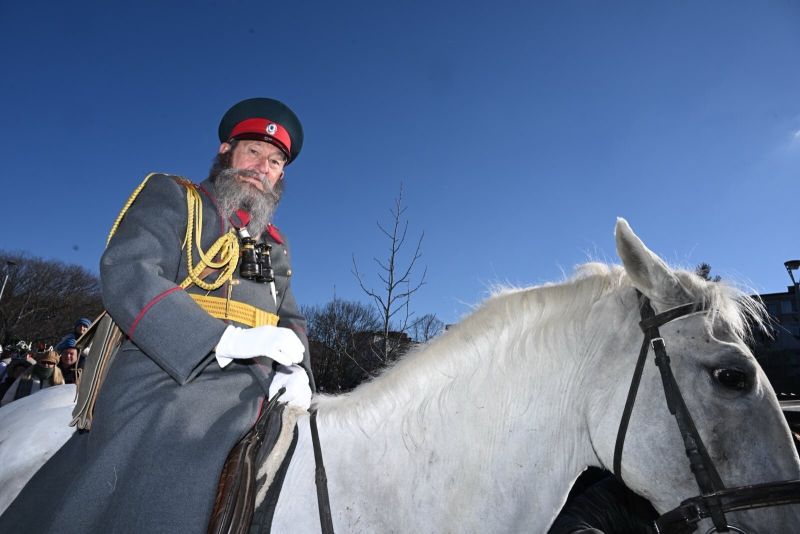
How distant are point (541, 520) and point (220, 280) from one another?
195 centimetres

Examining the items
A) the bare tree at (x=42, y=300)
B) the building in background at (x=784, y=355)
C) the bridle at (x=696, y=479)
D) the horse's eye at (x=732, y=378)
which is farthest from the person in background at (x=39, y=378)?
the bare tree at (x=42, y=300)

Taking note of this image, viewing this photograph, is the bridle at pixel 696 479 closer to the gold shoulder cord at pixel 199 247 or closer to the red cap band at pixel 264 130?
the gold shoulder cord at pixel 199 247

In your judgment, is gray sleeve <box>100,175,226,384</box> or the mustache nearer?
gray sleeve <box>100,175,226,384</box>

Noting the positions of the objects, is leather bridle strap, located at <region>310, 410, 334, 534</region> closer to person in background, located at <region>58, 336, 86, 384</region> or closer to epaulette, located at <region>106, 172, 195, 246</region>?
epaulette, located at <region>106, 172, 195, 246</region>

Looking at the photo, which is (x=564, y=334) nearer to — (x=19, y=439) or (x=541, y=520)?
(x=541, y=520)

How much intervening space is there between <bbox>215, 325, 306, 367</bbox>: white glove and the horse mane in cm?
43

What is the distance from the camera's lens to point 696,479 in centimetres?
172

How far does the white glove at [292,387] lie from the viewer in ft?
7.45

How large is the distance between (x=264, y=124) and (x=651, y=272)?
2492 mm

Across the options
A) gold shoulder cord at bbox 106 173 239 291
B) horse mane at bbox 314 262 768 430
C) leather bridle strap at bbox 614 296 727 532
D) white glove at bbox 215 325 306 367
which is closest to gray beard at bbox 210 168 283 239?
gold shoulder cord at bbox 106 173 239 291

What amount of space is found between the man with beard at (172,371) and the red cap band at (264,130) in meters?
0.43

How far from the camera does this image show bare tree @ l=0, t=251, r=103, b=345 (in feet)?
159

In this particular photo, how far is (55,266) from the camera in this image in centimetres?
5591

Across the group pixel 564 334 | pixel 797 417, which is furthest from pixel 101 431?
pixel 797 417
